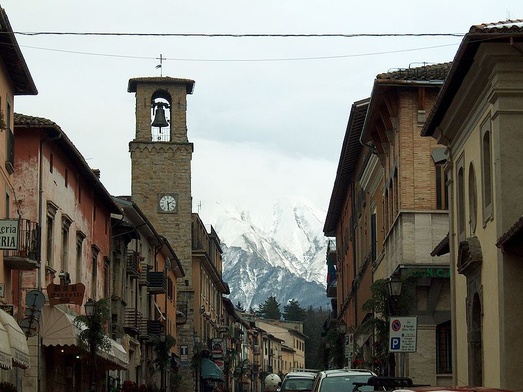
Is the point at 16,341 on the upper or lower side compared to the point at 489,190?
lower

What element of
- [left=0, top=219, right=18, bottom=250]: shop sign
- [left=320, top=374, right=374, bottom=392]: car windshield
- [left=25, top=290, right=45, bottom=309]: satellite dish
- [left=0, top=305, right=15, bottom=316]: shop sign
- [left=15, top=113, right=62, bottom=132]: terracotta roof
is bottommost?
[left=320, top=374, right=374, bottom=392]: car windshield

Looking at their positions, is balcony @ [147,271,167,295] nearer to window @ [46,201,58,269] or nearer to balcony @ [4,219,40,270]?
window @ [46,201,58,269]

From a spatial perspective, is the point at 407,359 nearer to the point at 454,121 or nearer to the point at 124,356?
the point at 454,121

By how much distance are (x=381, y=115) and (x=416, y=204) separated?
13.8 feet

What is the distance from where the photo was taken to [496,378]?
73.9 feet

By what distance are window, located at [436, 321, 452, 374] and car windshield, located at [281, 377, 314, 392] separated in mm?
6411

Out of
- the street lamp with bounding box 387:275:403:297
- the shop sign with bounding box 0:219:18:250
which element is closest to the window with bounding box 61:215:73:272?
the shop sign with bounding box 0:219:18:250

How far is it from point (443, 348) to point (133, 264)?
2302 cm

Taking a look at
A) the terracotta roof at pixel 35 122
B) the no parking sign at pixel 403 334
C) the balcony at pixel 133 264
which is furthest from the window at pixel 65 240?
the balcony at pixel 133 264

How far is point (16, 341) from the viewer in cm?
2638

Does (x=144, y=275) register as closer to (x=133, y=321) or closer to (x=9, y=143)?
(x=133, y=321)

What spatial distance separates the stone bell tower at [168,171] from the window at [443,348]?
47738 millimetres

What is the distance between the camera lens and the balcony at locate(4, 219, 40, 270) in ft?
97.8

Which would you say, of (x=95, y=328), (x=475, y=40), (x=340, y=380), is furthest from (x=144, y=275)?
(x=475, y=40)
